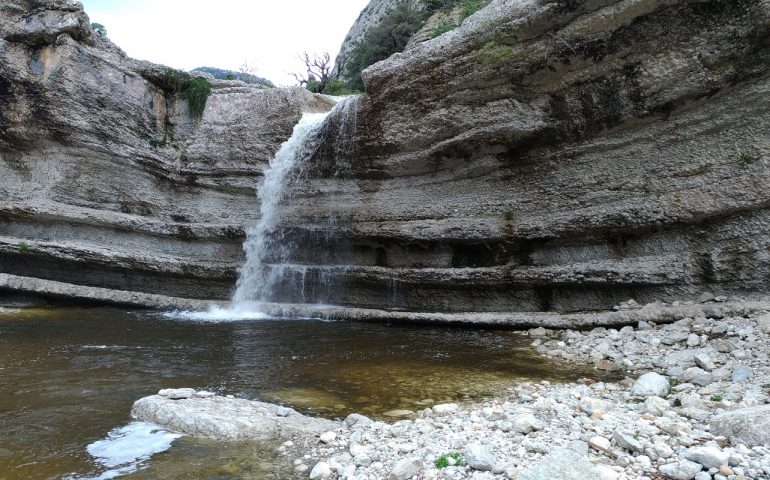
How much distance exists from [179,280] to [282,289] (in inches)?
108

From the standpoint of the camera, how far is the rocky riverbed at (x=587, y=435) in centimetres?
231

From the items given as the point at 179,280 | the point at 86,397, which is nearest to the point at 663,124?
the point at 86,397

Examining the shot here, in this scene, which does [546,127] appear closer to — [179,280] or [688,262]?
[688,262]

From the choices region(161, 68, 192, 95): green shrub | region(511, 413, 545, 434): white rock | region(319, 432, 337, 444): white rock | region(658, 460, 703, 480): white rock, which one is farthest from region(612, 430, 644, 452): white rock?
region(161, 68, 192, 95): green shrub

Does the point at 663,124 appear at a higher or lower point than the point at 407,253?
higher

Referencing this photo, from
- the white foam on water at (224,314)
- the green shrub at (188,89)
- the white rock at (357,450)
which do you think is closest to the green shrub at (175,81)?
the green shrub at (188,89)

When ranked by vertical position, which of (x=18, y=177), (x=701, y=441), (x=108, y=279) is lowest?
(x=701, y=441)

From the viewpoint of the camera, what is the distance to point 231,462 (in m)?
2.84

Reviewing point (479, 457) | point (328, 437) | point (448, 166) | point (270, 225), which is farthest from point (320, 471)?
point (270, 225)

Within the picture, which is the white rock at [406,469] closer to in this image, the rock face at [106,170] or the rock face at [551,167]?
the rock face at [551,167]

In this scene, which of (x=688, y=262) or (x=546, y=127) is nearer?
(x=688, y=262)

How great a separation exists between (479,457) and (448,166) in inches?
323

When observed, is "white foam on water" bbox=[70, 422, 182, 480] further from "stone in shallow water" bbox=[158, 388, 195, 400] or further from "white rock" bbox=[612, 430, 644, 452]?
"white rock" bbox=[612, 430, 644, 452]

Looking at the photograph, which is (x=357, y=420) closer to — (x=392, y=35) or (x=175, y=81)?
(x=175, y=81)
